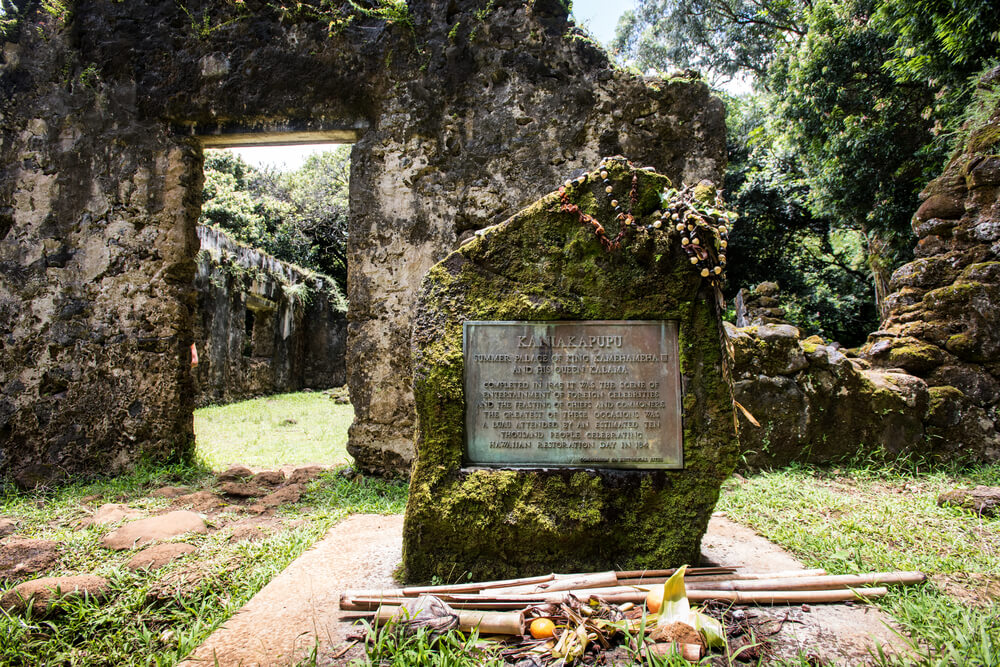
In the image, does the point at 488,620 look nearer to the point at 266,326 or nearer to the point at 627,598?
the point at 627,598

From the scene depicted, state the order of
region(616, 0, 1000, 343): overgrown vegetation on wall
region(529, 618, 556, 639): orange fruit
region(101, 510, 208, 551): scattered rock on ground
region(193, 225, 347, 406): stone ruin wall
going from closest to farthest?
region(529, 618, 556, 639): orange fruit → region(101, 510, 208, 551): scattered rock on ground → region(616, 0, 1000, 343): overgrown vegetation on wall → region(193, 225, 347, 406): stone ruin wall

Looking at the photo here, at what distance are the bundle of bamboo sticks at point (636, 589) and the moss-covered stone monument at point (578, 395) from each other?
0.18m

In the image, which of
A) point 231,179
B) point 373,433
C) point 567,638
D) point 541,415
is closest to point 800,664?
point 567,638

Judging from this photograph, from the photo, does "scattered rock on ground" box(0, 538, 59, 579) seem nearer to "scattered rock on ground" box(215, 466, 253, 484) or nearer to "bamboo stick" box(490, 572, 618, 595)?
"scattered rock on ground" box(215, 466, 253, 484)

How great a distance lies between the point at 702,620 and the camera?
5.98ft

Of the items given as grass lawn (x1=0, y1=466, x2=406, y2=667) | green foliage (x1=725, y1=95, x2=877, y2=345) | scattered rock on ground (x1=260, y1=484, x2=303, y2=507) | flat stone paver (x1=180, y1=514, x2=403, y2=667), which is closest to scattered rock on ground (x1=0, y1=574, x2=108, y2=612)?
grass lawn (x1=0, y1=466, x2=406, y2=667)

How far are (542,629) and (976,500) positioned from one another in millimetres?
3276

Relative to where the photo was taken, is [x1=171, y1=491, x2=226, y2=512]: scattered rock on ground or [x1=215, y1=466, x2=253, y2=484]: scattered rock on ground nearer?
[x1=171, y1=491, x2=226, y2=512]: scattered rock on ground

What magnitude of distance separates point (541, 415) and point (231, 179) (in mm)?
16940

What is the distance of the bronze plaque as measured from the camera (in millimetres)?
2463

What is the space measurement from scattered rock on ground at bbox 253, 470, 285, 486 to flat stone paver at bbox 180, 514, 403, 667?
1612mm

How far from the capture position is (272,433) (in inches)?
290

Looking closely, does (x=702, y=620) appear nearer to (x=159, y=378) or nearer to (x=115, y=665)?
(x=115, y=665)

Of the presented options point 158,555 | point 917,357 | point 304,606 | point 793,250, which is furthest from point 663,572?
point 793,250
